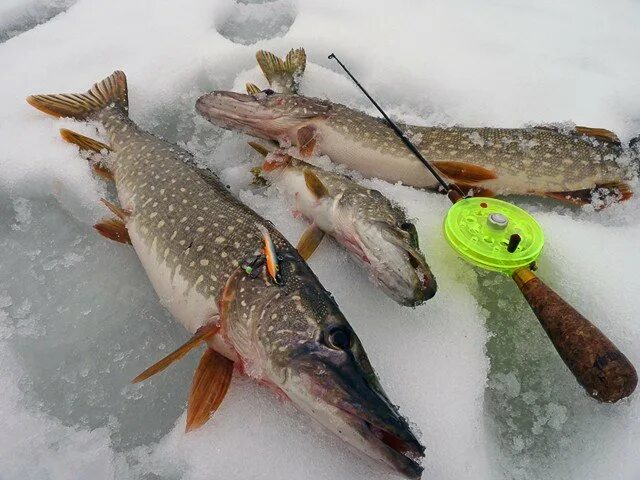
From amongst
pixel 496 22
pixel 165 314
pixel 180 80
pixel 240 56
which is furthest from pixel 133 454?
pixel 496 22

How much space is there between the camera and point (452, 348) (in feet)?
5.65

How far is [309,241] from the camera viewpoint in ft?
6.71

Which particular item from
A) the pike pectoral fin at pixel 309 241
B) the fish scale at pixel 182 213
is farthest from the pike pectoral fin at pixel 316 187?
the fish scale at pixel 182 213

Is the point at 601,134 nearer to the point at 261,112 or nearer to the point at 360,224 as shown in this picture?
the point at 360,224

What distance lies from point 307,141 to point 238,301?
1.26 m

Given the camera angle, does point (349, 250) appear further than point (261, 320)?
Yes

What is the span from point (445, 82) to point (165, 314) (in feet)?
7.51

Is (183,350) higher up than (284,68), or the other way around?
(284,68)

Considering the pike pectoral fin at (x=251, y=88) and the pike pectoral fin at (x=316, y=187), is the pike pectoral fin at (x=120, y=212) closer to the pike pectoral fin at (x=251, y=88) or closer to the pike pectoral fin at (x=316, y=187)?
the pike pectoral fin at (x=316, y=187)

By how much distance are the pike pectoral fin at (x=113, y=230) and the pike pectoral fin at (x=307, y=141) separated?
3.31ft

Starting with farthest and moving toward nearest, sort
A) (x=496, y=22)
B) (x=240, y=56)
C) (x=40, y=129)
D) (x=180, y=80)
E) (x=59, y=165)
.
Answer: (x=496, y=22), (x=240, y=56), (x=180, y=80), (x=40, y=129), (x=59, y=165)

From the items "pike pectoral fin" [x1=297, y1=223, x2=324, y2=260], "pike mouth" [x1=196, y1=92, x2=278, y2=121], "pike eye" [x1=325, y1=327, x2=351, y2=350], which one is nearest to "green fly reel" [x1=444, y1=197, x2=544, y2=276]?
"pike pectoral fin" [x1=297, y1=223, x2=324, y2=260]

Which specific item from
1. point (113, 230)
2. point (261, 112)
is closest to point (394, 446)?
point (113, 230)

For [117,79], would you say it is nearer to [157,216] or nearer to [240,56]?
[240,56]
